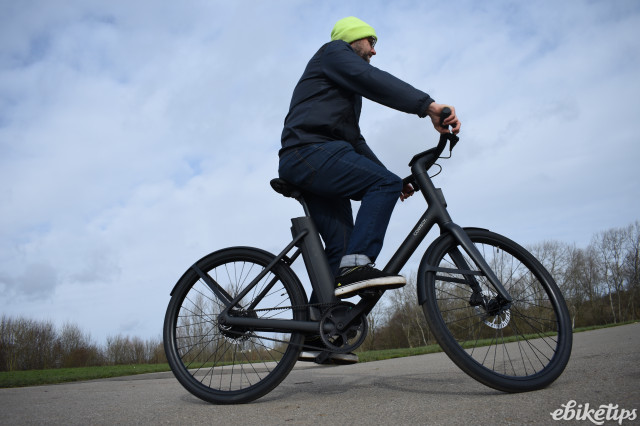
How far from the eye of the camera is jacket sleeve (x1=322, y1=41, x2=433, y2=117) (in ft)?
9.84

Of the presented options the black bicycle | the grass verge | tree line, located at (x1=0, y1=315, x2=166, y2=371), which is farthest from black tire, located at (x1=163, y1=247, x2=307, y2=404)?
tree line, located at (x1=0, y1=315, x2=166, y2=371)

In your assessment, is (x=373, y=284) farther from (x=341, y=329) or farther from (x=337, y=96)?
(x=337, y=96)

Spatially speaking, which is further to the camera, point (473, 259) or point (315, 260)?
point (315, 260)

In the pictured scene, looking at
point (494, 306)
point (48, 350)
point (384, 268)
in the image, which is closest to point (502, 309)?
point (494, 306)

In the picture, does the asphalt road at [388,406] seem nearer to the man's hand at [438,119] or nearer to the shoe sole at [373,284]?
the shoe sole at [373,284]

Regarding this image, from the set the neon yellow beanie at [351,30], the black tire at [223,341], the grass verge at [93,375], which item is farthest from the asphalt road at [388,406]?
the grass verge at [93,375]

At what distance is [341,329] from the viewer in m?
2.94

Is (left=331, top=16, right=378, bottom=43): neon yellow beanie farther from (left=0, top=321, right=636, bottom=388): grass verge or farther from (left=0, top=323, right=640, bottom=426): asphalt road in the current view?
(left=0, top=321, right=636, bottom=388): grass verge

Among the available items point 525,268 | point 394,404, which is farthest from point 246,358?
point 525,268

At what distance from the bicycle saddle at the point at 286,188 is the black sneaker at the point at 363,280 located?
697 mm

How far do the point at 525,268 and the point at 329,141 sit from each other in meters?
1.57

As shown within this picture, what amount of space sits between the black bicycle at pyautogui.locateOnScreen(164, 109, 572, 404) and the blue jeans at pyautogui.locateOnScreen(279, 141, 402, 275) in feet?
0.57

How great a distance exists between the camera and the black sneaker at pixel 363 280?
280cm

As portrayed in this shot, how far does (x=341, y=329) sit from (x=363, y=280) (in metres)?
0.37
